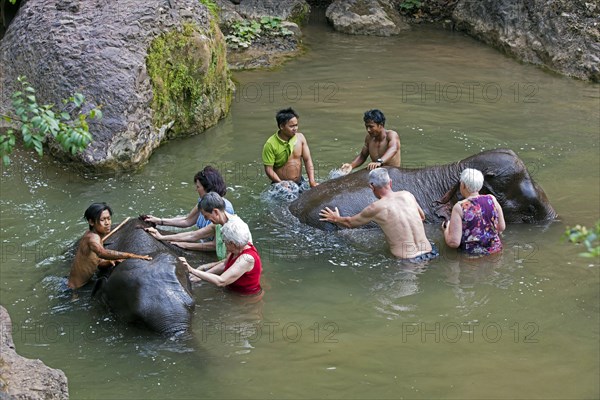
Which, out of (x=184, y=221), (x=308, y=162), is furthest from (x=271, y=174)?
(x=184, y=221)

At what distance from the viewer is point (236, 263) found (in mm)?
7496

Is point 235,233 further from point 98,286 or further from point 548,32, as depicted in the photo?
point 548,32

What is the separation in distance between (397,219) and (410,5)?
11114 millimetres

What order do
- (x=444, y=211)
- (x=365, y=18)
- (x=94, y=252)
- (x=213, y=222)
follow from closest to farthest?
(x=94, y=252) < (x=213, y=222) < (x=444, y=211) < (x=365, y=18)

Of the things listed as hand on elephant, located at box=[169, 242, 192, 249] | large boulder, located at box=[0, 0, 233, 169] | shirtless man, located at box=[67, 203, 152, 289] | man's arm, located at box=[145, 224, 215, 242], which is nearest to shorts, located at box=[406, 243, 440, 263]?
man's arm, located at box=[145, 224, 215, 242]

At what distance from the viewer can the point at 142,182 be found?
35.4ft

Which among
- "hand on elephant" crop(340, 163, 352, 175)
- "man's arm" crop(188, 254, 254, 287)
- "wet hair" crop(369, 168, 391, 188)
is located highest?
"wet hair" crop(369, 168, 391, 188)

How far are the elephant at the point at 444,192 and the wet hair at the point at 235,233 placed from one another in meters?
1.97

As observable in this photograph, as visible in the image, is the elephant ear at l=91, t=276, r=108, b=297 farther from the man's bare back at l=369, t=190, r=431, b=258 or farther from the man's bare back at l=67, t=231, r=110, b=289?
the man's bare back at l=369, t=190, r=431, b=258

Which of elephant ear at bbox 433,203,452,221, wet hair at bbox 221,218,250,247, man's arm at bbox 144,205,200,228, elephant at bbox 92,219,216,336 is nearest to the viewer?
elephant at bbox 92,219,216,336

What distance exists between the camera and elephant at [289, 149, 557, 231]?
30.6ft

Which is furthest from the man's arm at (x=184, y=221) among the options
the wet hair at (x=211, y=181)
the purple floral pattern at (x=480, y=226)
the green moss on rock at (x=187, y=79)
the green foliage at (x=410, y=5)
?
the green foliage at (x=410, y=5)

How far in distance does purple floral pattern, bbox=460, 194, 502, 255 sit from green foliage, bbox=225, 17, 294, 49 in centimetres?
846

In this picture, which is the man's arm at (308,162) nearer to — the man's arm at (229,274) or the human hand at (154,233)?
the human hand at (154,233)
